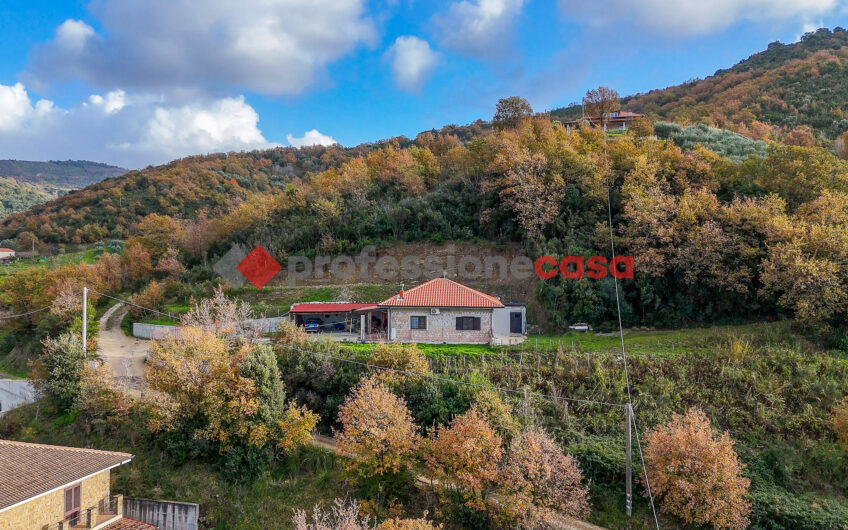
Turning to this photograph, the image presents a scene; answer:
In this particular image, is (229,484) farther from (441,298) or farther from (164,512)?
(441,298)

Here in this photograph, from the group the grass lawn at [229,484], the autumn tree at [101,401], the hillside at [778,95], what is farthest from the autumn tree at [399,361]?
the hillside at [778,95]

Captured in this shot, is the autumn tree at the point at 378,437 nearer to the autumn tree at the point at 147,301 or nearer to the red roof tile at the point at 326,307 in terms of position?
the red roof tile at the point at 326,307

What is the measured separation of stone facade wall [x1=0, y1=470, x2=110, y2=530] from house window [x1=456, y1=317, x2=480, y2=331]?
56.4ft

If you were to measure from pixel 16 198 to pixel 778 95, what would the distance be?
144371 millimetres

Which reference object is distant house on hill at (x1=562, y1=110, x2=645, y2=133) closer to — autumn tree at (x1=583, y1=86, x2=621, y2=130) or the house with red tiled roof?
autumn tree at (x1=583, y1=86, x2=621, y2=130)

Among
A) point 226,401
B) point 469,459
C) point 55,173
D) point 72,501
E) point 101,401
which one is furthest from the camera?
point 55,173

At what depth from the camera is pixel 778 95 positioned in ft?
189

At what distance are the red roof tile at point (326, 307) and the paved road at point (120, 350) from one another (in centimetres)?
975

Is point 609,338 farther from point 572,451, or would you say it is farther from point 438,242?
point 438,242

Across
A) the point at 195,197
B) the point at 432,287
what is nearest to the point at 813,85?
the point at 432,287

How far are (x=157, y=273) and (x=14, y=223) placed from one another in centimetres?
5166

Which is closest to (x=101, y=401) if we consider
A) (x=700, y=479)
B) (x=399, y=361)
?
(x=399, y=361)

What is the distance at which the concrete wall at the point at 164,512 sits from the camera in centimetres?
1925

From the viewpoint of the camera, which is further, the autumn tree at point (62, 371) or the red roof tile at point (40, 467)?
the autumn tree at point (62, 371)
